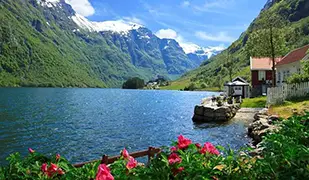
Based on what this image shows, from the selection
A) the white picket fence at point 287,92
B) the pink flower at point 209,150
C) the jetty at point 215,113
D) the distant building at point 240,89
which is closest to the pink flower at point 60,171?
the pink flower at point 209,150

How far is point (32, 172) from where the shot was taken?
504 centimetres

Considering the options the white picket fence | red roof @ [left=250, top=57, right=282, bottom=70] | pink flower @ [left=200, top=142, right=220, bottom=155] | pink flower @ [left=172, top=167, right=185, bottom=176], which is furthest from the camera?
red roof @ [left=250, top=57, right=282, bottom=70]

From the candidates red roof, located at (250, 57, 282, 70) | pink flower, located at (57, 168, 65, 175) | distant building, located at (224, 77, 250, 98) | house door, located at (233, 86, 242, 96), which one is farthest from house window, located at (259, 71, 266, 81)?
pink flower, located at (57, 168, 65, 175)

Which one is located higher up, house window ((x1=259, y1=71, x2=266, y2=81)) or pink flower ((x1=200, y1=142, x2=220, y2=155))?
house window ((x1=259, y1=71, x2=266, y2=81))

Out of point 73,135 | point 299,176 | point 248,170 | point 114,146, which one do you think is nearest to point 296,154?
point 299,176

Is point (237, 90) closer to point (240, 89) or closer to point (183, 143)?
point (240, 89)

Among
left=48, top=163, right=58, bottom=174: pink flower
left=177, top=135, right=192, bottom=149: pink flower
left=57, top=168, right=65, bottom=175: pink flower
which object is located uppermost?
left=177, top=135, right=192, bottom=149: pink flower

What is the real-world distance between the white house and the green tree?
301 cm

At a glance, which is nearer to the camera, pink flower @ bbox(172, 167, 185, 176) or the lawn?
pink flower @ bbox(172, 167, 185, 176)

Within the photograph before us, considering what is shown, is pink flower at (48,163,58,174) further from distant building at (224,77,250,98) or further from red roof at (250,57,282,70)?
red roof at (250,57,282,70)

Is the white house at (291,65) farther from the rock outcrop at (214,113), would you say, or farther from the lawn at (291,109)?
the lawn at (291,109)

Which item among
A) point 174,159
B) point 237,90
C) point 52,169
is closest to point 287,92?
point 237,90

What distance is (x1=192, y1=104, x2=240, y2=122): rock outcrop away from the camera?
42812 millimetres

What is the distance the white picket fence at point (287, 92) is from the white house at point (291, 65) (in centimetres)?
1760
